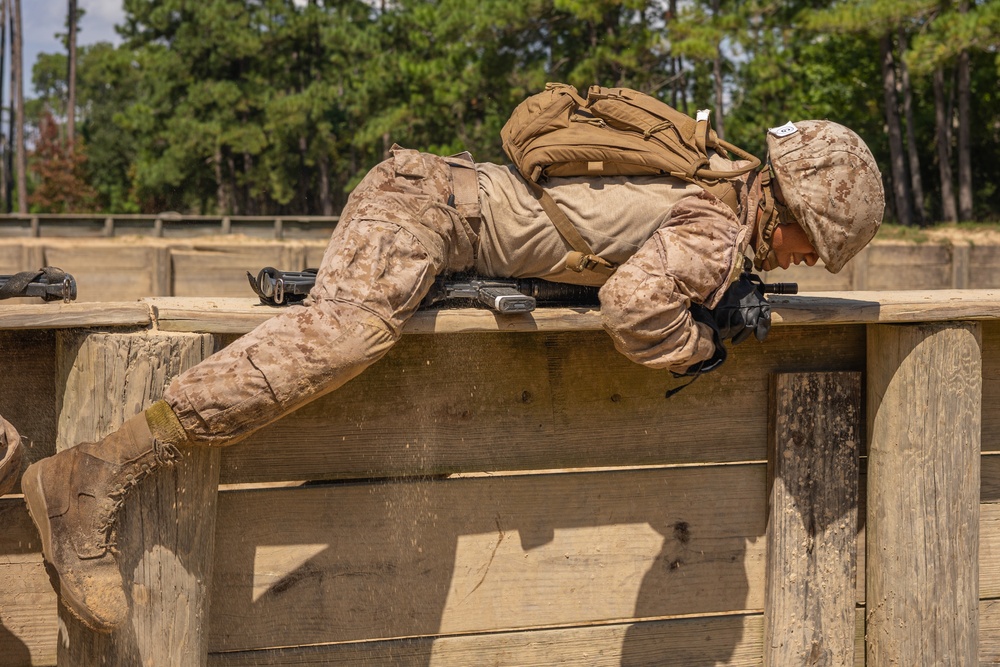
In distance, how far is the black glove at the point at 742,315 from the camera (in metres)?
2.57

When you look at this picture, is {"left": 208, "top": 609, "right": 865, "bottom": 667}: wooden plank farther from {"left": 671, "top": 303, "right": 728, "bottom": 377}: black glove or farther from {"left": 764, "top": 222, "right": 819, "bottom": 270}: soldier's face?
{"left": 764, "top": 222, "right": 819, "bottom": 270}: soldier's face

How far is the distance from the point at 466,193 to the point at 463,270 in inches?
8.2

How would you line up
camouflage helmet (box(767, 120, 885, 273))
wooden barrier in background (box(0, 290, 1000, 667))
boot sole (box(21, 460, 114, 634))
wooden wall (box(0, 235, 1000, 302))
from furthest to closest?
wooden wall (box(0, 235, 1000, 302))
camouflage helmet (box(767, 120, 885, 273))
wooden barrier in background (box(0, 290, 1000, 667))
boot sole (box(21, 460, 114, 634))

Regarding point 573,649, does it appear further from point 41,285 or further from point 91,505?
point 41,285

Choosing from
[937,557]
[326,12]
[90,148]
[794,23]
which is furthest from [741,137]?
[90,148]

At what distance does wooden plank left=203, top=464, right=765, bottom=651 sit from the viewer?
106 inches

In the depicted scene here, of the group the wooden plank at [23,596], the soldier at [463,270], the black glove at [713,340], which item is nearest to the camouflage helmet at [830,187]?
the soldier at [463,270]

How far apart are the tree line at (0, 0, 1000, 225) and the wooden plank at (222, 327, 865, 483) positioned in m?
10.1

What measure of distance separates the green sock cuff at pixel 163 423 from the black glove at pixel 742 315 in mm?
1315

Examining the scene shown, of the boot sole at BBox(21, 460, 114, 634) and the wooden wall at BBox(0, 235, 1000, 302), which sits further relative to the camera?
the wooden wall at BBox(0, 235, 1000, 302)

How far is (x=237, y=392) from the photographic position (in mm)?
2264

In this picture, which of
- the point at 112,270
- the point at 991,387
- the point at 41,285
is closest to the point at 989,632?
the point at 991,387

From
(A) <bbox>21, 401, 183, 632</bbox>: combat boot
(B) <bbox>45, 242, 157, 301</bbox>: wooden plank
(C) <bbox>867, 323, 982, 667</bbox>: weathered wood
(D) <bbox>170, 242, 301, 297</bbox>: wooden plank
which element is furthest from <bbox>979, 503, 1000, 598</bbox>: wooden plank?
(B) <bbox>45, 242, 157, 301</bbox>: wooden plank

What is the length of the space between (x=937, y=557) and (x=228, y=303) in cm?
209
